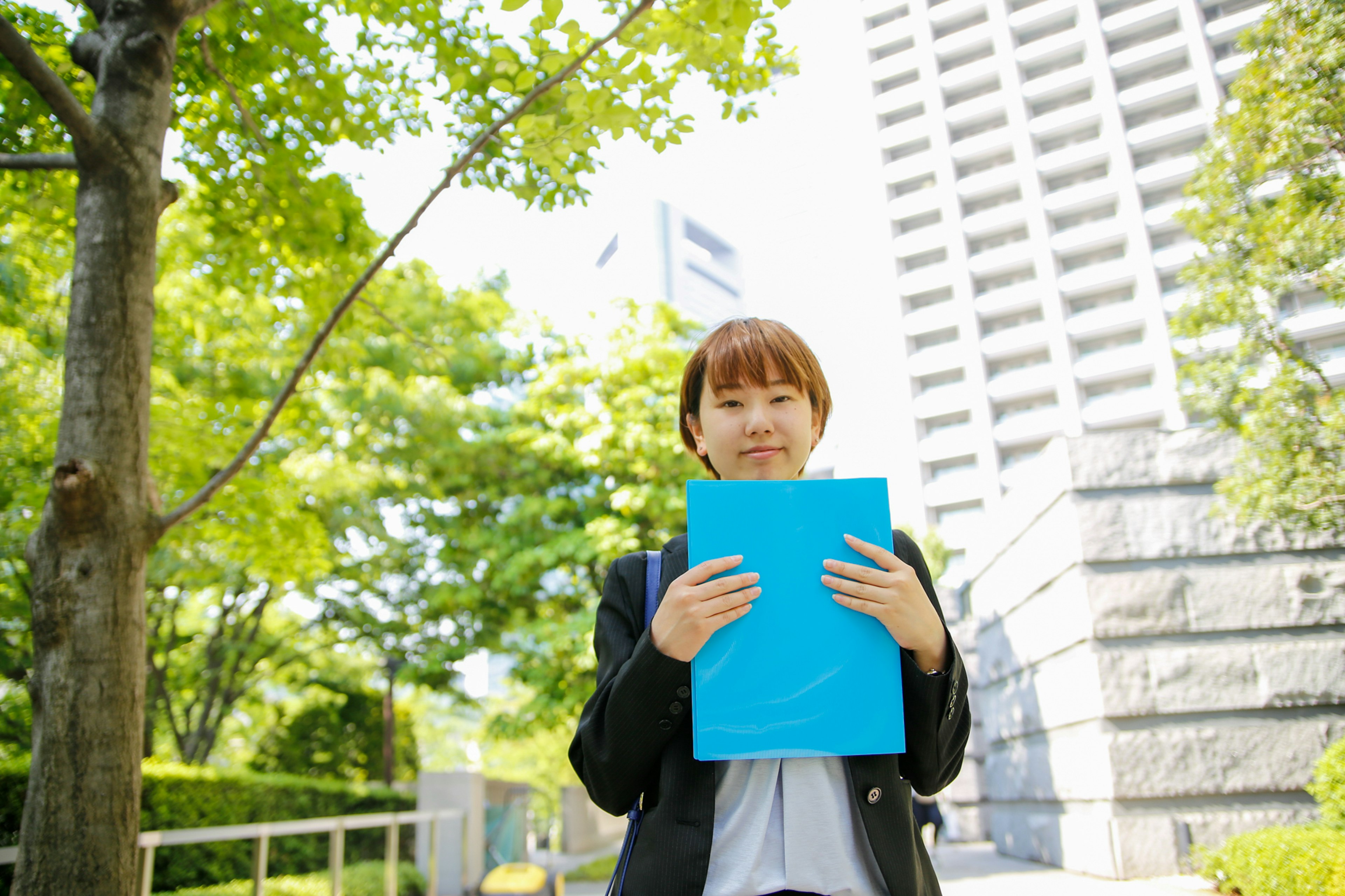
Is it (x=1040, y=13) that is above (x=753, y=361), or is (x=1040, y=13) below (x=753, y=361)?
above

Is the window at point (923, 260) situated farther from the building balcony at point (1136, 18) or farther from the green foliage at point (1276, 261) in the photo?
the green foliage at point (1276, 261)

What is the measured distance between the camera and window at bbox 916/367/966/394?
4159cm

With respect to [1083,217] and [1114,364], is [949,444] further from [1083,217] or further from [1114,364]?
[1083,217]

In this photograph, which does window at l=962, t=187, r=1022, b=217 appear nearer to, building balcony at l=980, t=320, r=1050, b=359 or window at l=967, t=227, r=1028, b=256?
window at l=967, t=227, r=1028, b=256

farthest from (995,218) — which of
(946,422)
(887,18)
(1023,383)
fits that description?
(887,18)

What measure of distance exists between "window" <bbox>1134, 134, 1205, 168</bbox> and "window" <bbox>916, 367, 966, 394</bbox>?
12271mm

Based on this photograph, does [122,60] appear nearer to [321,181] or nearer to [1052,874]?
[321,181]

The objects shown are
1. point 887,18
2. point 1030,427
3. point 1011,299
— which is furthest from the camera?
point 887,18

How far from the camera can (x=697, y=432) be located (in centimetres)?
169

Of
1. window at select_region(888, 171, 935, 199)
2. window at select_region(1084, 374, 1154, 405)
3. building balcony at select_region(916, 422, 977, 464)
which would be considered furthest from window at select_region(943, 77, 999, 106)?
building balcony at select_region(916, 422, 977, 464)

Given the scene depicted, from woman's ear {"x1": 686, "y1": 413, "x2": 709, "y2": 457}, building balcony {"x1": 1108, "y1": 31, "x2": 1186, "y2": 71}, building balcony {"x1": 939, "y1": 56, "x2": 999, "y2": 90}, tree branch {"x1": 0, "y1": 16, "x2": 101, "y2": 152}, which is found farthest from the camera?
building balcony {"x1": 939, "y1": 56, "x2": 999, "y2": 90}

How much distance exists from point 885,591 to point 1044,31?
164 ft

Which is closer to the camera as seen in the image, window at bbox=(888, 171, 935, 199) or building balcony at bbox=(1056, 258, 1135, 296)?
building balcony at bbox=(1056, 258, 1135, 296)

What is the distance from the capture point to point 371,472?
1262 cm
